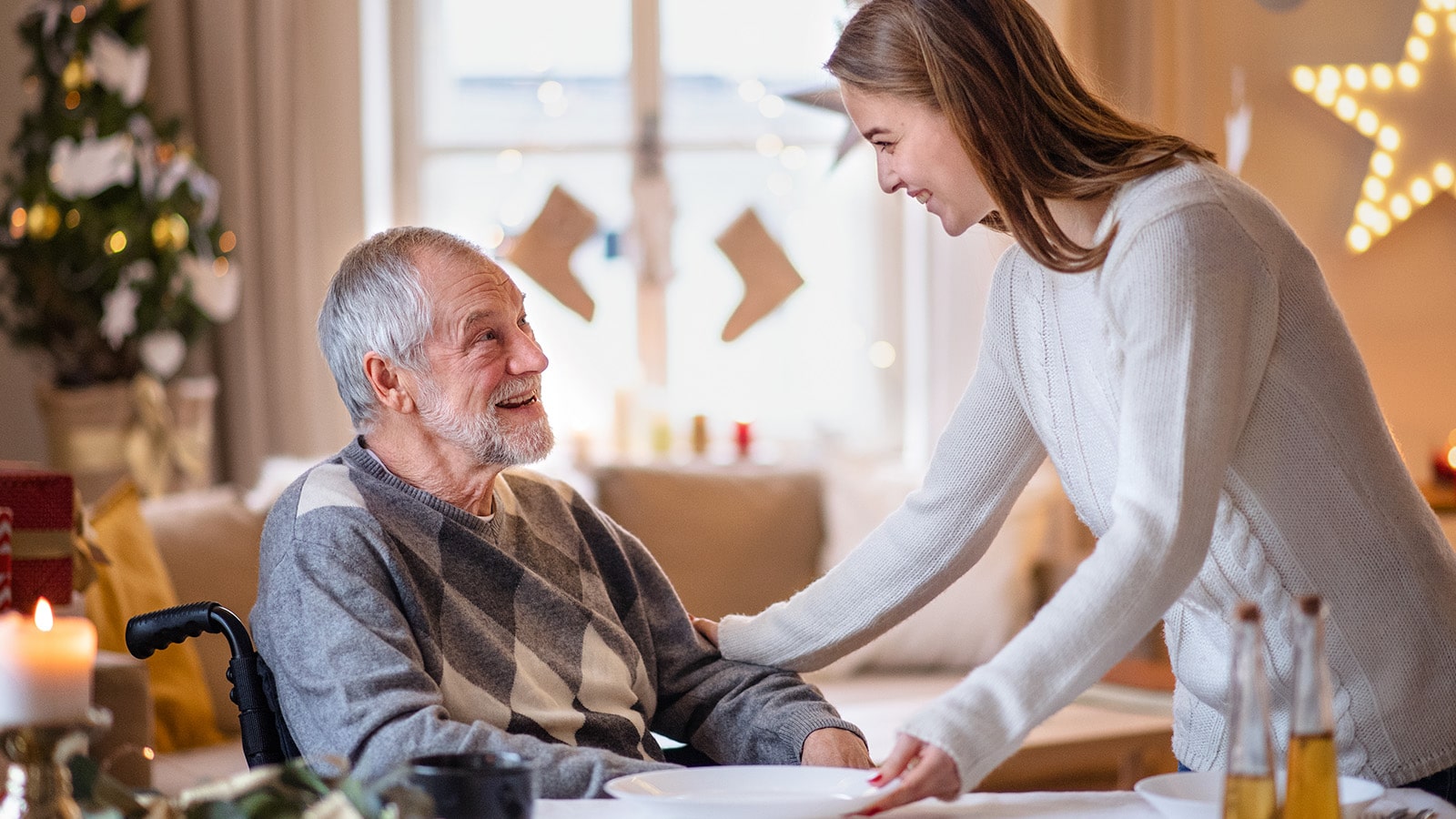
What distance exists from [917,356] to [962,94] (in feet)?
11.1

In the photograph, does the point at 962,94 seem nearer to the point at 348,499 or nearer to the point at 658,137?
the point at 348,499

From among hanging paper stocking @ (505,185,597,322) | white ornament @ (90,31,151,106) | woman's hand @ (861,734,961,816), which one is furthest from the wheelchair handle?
white ornament @ (90,31,151,106)

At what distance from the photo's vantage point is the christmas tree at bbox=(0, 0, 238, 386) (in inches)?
154

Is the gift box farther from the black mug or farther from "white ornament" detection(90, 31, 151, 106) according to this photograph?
"white ornament" detection(90, 31, 151, 106)

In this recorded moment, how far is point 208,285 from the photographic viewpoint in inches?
161

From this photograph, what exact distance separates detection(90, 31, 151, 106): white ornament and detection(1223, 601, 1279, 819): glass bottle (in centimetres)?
375

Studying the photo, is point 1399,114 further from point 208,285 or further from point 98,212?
point 98,212

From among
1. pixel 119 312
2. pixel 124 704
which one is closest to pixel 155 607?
pixel 124 704

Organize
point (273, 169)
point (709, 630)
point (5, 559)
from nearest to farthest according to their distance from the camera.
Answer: point (5, 559) → point (709, 630) → point (273, 169)

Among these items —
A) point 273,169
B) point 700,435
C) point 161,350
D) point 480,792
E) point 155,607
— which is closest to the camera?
point 480,792

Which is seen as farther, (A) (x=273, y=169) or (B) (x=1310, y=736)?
(A) (x=273, y=169)

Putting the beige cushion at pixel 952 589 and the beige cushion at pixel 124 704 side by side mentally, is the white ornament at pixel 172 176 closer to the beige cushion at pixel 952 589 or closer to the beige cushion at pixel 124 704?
the beige cushion at pixel 952 589

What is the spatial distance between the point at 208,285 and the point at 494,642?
9.22ft

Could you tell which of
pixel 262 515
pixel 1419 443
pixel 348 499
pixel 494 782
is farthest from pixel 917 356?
pixel 494 782
